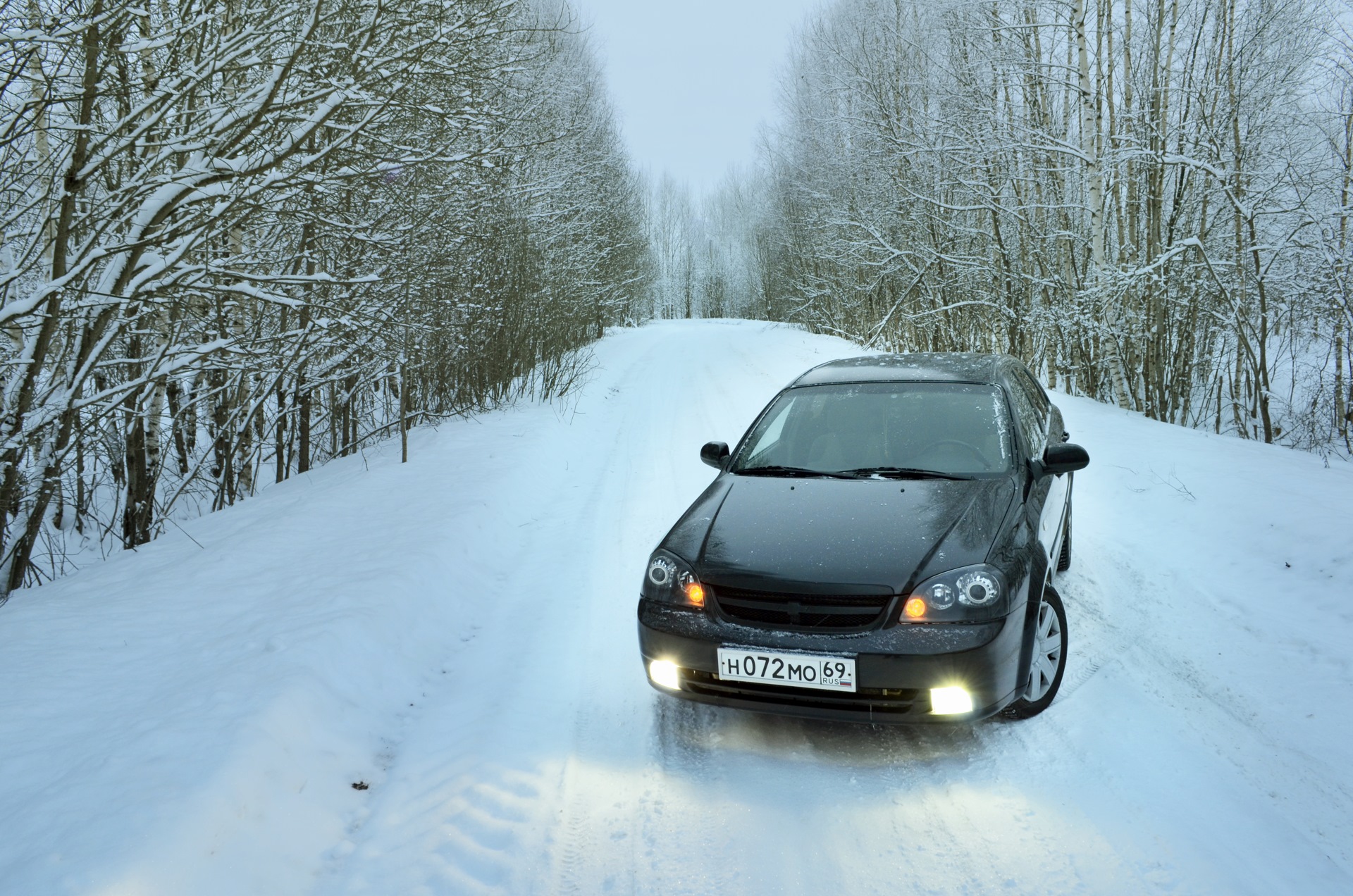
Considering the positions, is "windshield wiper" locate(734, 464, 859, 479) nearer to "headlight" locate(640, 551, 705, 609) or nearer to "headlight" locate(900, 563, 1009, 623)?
"headlight" locate(640, 551, 705, 609)

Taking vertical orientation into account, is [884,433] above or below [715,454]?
above

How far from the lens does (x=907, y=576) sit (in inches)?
120

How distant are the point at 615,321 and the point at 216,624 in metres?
43.3

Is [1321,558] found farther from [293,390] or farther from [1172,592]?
[293,390]

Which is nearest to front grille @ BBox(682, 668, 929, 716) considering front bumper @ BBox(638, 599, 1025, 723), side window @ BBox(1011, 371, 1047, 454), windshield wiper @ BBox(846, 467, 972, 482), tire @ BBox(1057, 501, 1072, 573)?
front bumper @ BBox(638, 599, 1025, 723)

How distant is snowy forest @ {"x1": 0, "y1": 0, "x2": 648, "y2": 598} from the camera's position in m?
4.84

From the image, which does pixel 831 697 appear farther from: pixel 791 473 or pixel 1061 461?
pixel 1061 461

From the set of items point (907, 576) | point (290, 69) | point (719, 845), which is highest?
point (290, 69)

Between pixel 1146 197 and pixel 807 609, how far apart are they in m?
11.7

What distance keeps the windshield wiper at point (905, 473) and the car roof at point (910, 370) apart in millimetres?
829

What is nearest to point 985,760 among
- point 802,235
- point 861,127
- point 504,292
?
point 504,292

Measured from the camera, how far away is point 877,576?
3.05m

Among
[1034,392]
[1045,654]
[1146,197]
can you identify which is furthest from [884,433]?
[1146,197]

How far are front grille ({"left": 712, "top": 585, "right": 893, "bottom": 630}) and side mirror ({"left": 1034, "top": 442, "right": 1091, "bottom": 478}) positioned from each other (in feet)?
4.95
